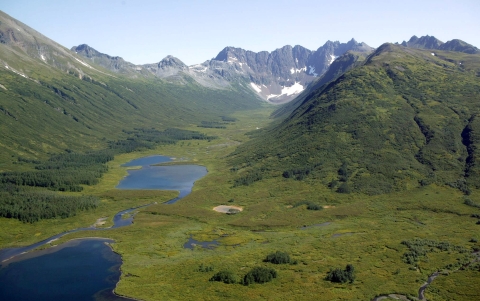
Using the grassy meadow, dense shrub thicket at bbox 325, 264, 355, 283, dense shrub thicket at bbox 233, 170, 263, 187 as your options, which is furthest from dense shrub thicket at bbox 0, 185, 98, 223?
dense shrub thicket at bbox 325, 264, 355, 283

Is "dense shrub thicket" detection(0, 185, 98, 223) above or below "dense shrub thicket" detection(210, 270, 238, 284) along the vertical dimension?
above

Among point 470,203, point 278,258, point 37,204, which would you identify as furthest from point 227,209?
point 470,203

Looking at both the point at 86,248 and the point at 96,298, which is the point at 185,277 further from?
the point at 86,248

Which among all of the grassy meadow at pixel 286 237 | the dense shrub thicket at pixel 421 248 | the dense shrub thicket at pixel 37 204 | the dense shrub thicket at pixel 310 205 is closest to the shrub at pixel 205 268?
the grassy meadow at pixel 286 237

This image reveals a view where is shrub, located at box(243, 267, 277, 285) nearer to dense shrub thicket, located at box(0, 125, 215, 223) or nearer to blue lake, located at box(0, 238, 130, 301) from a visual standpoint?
blue lake, located at box(0, 238, 130, 301)

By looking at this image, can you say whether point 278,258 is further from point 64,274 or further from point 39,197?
point 39,197

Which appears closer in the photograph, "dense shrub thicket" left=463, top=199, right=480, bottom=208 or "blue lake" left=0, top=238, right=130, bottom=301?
"blue lake" left=0, top=238, right=130, bottom=301

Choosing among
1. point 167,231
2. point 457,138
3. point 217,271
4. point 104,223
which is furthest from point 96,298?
point 457,138
